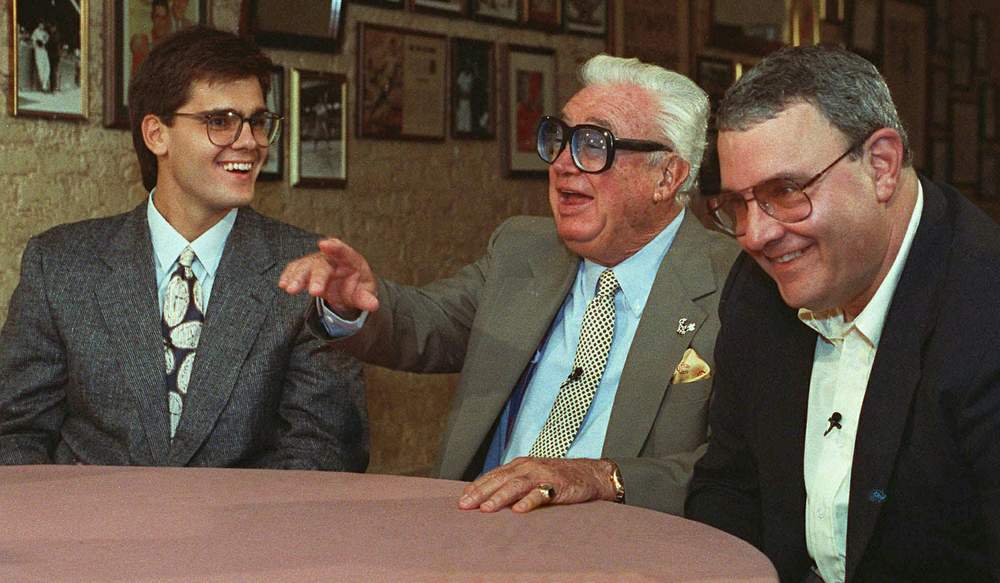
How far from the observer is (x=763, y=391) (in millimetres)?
2182

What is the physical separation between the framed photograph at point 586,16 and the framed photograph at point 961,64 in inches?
153

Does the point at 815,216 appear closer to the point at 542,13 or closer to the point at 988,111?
the point at 542,13

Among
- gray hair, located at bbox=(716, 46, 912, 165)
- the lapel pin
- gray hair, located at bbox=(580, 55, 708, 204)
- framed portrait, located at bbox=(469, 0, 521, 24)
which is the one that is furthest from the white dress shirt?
framed portrait, located at bbox=(469, 0, 521, 24)

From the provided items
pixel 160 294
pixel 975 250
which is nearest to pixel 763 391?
pixel 975 250

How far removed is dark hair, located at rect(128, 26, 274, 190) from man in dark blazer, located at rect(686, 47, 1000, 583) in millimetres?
1565

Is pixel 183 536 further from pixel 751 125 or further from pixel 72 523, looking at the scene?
pixel 751 125

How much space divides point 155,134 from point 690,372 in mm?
1476

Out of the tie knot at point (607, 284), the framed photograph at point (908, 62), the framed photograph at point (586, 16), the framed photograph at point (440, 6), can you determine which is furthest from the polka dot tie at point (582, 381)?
the framed photograph at point (908, 62)

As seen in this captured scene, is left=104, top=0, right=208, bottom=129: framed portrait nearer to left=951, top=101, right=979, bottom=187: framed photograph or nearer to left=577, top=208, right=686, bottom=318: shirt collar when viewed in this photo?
left=577, top=208, right=686, bottom=318: shirt collar

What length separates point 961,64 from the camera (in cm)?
862

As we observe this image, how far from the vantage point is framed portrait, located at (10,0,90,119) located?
11.1ft

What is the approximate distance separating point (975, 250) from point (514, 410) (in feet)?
4.13

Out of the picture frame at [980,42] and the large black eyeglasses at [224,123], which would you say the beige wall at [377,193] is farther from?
the picture frame at [980,42]

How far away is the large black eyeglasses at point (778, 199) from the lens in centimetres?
192
